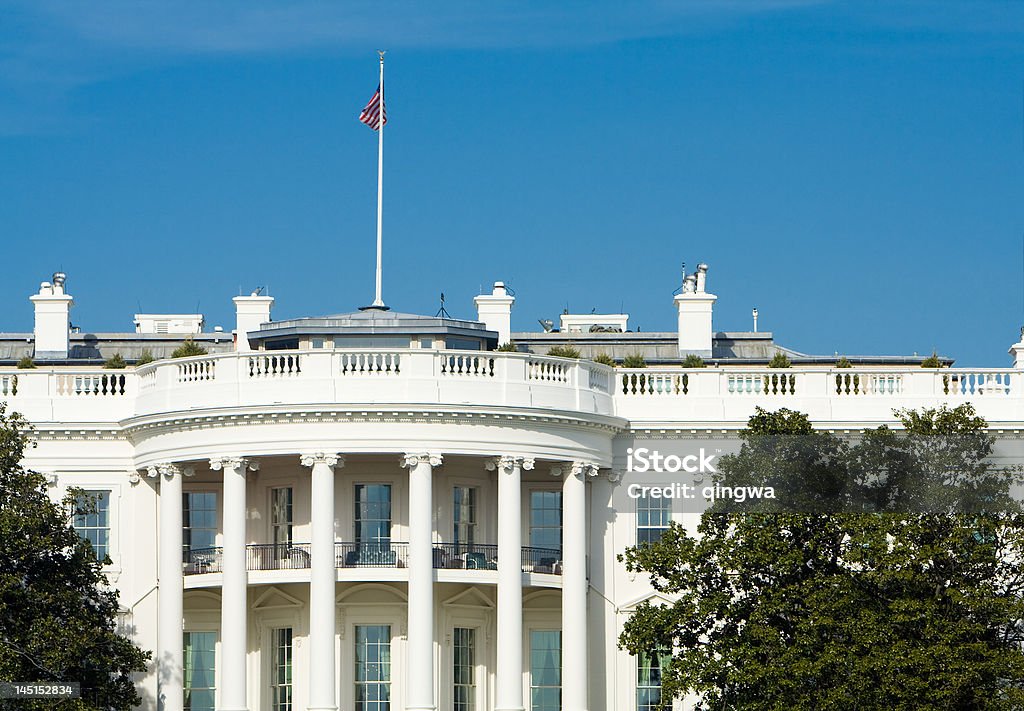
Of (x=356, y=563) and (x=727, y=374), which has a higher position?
(x=727, y=374)

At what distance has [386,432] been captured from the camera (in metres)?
72.6

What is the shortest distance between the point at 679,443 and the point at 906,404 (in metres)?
6.67

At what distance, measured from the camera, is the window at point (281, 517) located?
249ft

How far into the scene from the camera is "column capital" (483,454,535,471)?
73.1 m

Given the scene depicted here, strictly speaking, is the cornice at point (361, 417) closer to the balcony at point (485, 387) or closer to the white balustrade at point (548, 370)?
the balcony at point (485, 387)

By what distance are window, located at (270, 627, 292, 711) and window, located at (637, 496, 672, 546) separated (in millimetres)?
10382

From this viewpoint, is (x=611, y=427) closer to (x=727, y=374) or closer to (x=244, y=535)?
(x=727, y=374)

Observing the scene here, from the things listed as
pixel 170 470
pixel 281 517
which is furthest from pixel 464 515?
pixel 170 470

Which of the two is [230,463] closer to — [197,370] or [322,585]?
[197,370]

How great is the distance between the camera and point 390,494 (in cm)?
7538

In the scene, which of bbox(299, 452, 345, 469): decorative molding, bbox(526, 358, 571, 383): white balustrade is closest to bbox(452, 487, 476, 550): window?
bbox(526, 358, 571, 383): white balustrade

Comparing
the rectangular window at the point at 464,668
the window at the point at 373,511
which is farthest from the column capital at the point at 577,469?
the rectangular window at the point at 464,668

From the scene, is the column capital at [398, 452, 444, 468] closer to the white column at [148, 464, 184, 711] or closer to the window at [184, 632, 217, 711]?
the white column at [148, 464, 184, 711]

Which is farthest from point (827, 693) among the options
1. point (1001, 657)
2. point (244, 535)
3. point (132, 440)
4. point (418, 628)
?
point (132, 440)
